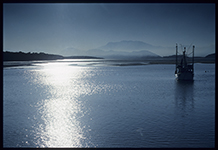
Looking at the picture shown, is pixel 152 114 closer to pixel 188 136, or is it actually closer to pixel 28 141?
pixel 188 136

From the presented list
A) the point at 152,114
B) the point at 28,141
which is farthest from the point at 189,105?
the point at 28,141

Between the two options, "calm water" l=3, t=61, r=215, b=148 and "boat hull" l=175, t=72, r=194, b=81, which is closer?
"calm water" l=3, t=61, r=215, b=148

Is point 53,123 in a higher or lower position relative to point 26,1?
lower

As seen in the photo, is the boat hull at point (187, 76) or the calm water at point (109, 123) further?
the boat hull at point (187, 76)

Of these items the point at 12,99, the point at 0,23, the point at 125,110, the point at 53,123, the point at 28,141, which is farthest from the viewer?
the point at 12,99

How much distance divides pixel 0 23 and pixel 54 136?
317 inches

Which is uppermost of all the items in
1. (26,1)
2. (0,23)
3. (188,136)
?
(26,1)

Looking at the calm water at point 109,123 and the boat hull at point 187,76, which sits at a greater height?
the boat hull at point 187,76

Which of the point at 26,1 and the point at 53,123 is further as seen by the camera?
the point at 53,123

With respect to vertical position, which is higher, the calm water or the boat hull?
the boat hull

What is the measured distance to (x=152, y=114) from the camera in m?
14.6

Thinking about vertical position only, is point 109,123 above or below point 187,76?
below

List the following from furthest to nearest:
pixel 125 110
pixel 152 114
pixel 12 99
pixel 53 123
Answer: pixel 12 99 < pixel 125 110 < pixel 152 114 < pixel 53 123

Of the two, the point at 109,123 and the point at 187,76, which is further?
the point at 187,76
